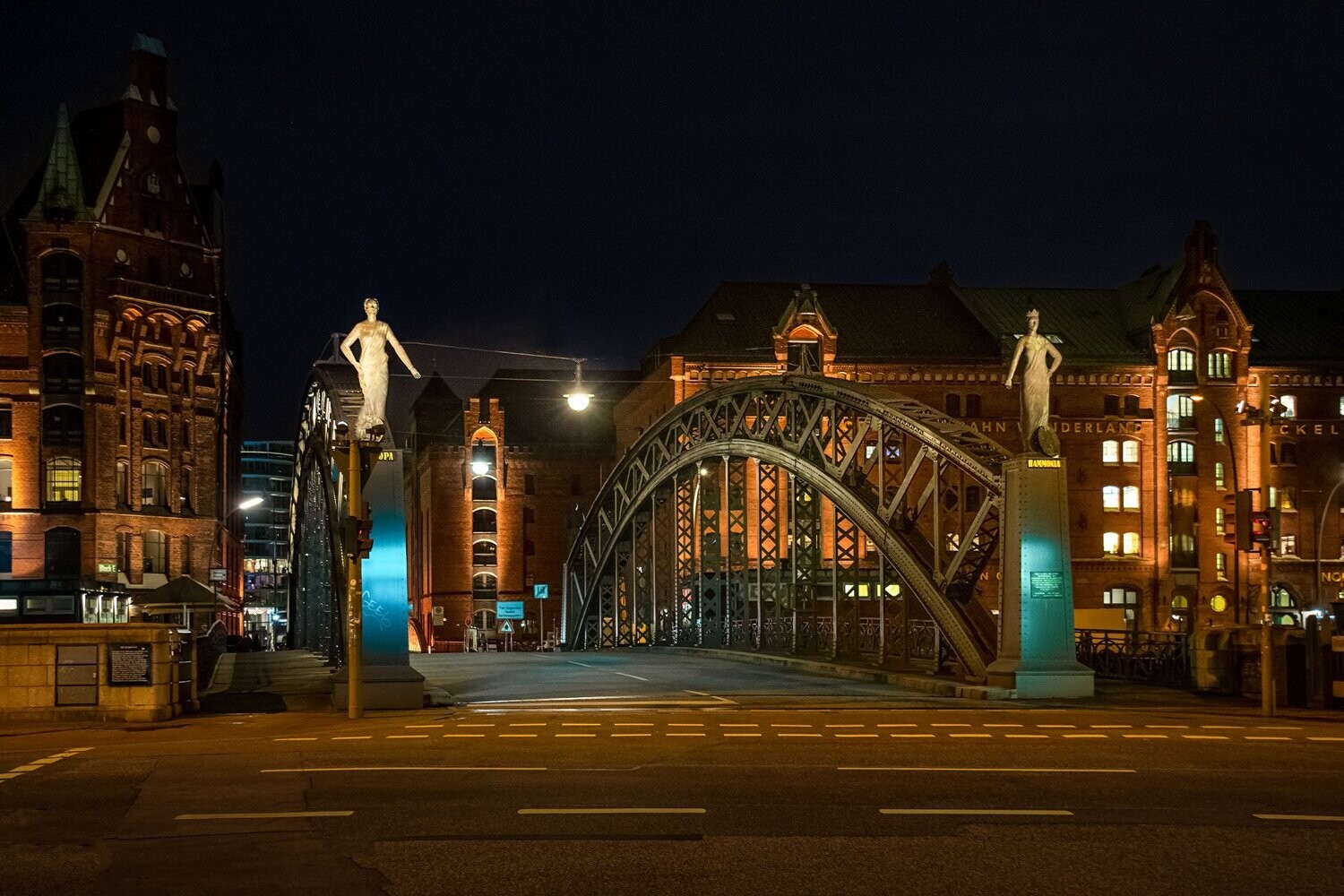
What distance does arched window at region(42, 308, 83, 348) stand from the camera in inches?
2719

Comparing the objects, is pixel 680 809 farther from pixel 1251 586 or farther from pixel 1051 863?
pixel 1251 586

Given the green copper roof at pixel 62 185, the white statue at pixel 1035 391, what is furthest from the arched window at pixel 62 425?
the white statue at pixel 1035 391

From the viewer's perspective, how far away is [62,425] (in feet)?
227

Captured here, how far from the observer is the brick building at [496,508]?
3750 inches

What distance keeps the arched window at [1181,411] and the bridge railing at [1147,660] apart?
52958 millimetres

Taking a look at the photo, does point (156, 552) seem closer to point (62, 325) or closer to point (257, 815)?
point (62, 325)

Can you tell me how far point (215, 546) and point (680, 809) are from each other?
6686cm

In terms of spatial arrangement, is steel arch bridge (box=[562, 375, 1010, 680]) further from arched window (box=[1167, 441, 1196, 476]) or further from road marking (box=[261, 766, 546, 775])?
arched window (box=[1167, 441, 1196, 476])

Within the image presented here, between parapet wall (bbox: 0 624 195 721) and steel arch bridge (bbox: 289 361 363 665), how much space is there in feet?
13.0

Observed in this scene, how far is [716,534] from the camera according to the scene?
48.7 meters

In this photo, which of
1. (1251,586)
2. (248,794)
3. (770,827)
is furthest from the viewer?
(1251,586)

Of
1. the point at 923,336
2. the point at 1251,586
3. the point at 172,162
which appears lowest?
the point at 1251,586

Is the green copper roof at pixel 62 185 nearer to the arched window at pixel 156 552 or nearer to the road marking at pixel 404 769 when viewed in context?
the arched window at pixel 156 552

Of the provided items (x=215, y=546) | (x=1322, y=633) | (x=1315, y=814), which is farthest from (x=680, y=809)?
(x=215, y=546)
